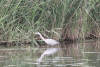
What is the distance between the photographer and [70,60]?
5898 millimetres

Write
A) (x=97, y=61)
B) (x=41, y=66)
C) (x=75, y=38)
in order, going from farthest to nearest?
1. (x=75, y=38)
2. (x=97, y=61)
3. (x=41, y=66)

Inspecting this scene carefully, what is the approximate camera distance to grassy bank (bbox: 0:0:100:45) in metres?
8.29

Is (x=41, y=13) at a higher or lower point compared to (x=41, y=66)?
higher

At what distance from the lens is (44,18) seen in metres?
9.02

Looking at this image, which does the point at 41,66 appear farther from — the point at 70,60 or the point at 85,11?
the point at 85,11

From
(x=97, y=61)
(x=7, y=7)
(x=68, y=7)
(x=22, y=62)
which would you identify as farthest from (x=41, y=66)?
(x=68, y=7)

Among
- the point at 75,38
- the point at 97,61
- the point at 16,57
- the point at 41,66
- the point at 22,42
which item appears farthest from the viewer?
the point at 75,38

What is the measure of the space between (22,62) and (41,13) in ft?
11.0

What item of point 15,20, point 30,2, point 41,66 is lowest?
point 41,66

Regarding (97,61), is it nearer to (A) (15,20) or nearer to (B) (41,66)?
(B) (41,66)

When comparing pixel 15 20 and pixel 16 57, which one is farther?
pixel 15 20

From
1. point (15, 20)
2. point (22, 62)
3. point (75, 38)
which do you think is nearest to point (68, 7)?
point (75, 38)

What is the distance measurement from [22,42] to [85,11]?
2.36m

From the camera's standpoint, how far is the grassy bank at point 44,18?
8.29m
